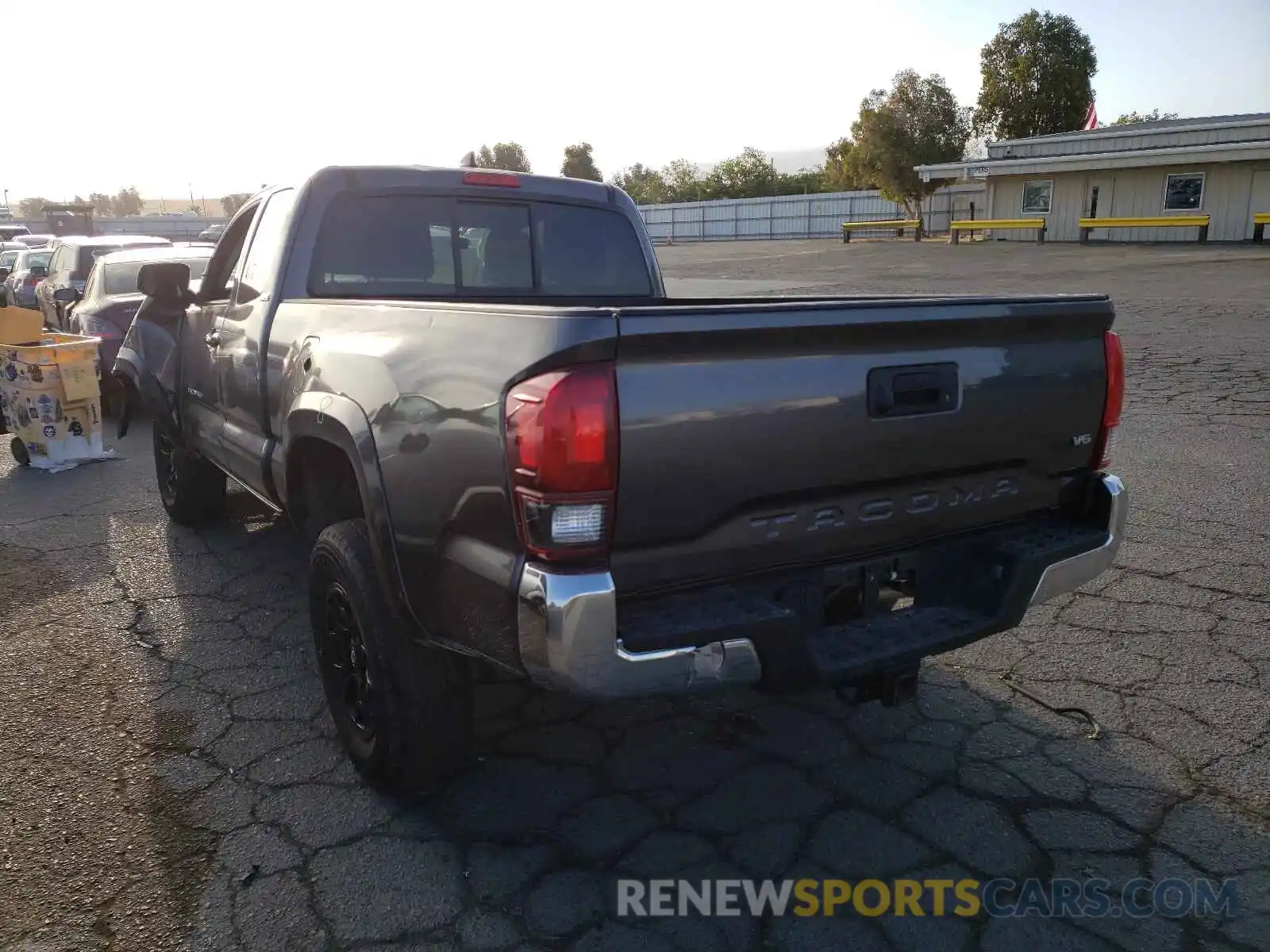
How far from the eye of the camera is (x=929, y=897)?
259cm

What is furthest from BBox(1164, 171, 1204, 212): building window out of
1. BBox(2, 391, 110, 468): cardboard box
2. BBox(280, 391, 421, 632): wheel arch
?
BBox(280, 391, 421, 632): wheel arch

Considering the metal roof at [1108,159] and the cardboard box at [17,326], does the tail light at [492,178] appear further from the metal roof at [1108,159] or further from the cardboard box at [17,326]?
the metal roof at [1108,159]

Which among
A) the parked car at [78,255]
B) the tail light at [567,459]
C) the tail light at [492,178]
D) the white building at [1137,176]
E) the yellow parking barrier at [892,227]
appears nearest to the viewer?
the tail light at [567,459]

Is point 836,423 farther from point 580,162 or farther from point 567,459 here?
point 580,162

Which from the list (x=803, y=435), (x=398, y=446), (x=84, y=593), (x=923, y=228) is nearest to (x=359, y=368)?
(x=398, y=446)

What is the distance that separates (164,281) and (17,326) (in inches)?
148

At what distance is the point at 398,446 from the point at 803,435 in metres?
1.10

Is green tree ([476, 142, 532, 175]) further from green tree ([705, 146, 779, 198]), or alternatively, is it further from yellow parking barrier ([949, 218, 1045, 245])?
yellow parking barrier ([949, 218, 1045, 245])

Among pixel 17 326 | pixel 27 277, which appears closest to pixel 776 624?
pixel 17 326

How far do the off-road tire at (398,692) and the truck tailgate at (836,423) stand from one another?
0.84 m

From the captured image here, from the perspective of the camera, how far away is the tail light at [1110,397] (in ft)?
10.1

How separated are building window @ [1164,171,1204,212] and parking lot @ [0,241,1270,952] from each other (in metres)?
32.0

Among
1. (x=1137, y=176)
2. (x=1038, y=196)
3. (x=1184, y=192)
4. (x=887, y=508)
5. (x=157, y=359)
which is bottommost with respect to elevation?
(x=887, y=508)

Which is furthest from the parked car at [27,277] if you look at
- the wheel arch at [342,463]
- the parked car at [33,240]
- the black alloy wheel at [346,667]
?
the black alloy wheel at [346,667]
